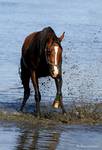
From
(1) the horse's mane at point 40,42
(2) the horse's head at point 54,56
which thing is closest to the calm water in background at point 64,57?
(2) the horse's head at point 54,56

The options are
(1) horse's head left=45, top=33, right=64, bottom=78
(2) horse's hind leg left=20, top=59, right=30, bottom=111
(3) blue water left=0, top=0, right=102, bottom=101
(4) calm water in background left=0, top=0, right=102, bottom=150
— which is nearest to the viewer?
(4) calm water in background left=0, top=0, right=102, bottom=150

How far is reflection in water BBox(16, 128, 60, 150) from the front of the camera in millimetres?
11414

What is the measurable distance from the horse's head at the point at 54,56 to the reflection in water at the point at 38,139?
1.11m

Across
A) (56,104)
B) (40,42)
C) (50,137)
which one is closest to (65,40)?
(56,104)

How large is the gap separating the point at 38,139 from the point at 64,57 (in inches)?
227

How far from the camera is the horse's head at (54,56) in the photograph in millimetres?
13508

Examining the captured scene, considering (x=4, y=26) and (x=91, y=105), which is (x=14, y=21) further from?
(x=91, y=105)

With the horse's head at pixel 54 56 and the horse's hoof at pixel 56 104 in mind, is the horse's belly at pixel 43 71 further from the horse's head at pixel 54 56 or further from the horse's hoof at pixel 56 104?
the horse's hoof at pixel 56 104

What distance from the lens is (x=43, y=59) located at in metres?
13.9

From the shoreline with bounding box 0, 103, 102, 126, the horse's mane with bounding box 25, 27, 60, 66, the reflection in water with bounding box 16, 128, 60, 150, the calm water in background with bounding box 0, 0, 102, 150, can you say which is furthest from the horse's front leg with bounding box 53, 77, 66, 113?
the reflection in water with bounding box 16, 128, 60, 150

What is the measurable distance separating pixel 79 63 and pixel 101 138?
9.32 metres

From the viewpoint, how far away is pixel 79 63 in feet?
70.6

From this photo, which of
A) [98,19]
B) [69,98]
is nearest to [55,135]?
[69,98]

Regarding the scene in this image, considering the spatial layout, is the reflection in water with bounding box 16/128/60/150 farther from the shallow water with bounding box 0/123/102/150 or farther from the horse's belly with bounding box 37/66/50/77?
the horse's belly with bounding box 37/66/50/77
